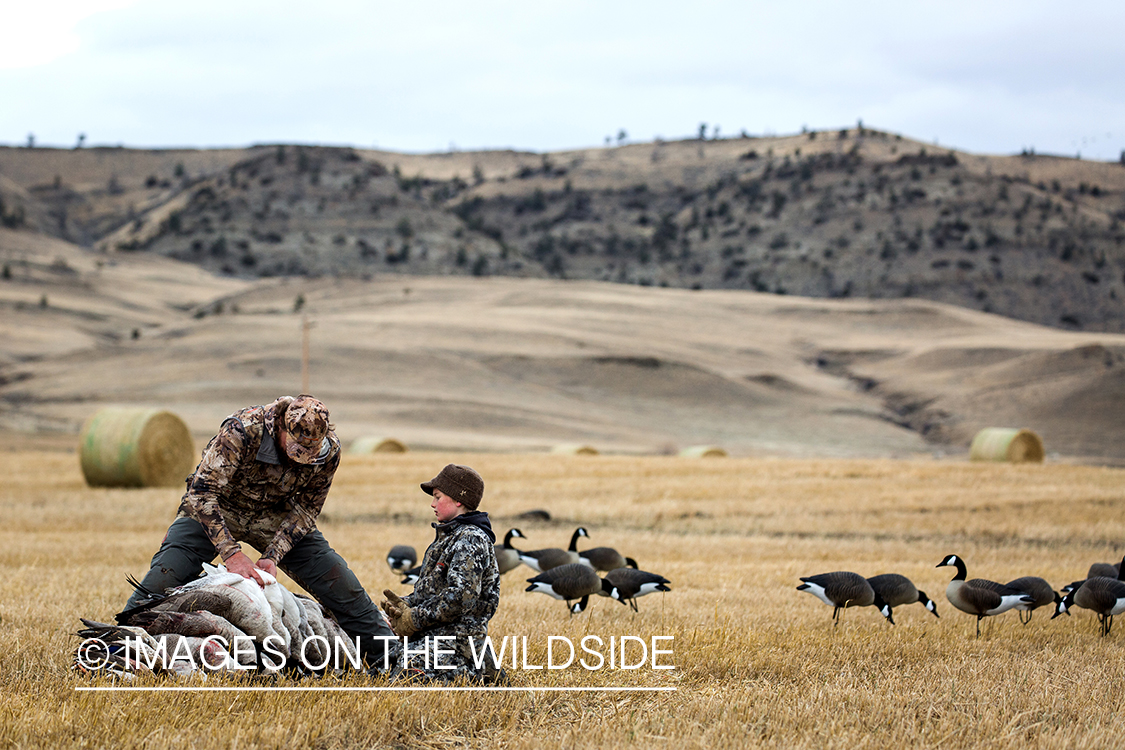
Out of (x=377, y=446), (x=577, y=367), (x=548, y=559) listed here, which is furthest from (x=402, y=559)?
(x=577, y=367)

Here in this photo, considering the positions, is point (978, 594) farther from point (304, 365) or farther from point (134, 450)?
point (304, 365)

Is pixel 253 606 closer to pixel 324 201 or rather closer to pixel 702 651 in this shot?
pixel 702 651

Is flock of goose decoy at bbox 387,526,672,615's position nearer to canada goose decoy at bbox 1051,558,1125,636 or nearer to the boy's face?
the boy's face

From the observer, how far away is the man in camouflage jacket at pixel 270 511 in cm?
727

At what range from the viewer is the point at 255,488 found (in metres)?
7.67

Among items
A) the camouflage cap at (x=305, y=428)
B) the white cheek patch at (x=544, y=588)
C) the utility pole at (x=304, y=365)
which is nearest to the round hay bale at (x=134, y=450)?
the white cheek patch at (x=544, y=588)

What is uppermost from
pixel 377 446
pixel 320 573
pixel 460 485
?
pixel 460 485

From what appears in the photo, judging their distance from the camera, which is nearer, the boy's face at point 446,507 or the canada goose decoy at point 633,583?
the boy's face at point 446,507

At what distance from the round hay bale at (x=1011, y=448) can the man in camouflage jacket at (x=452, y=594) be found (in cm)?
3112

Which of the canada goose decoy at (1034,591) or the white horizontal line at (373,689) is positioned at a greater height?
the white horizontal line at (373,689)

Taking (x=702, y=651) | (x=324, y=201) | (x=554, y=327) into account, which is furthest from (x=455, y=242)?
(x=702, y=651)

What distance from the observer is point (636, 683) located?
747 centimetres

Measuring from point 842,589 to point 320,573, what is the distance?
16.2 ft

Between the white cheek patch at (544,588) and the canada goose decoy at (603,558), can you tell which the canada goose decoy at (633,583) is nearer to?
the white cheek patch at (544,588)
